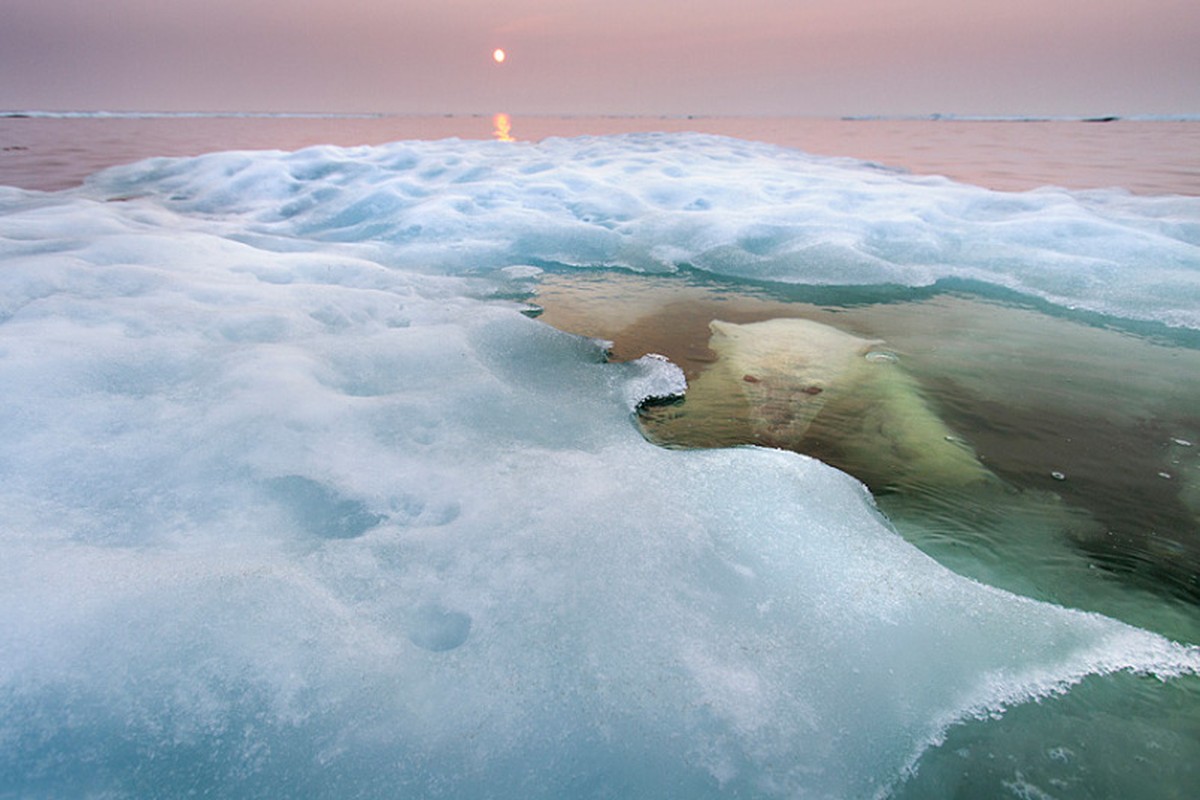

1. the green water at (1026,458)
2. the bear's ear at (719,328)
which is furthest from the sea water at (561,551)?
the bear's ear at (719,328)

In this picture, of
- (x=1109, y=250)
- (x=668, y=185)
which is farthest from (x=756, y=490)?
(x=668, y=185)

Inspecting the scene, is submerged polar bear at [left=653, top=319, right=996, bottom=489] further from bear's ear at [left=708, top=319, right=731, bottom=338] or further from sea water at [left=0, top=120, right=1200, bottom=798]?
bear's ear at [left=708, top=319, right=731, bottom=338]

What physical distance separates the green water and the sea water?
2cm

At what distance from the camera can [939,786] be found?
1504mm

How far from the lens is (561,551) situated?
2.15m

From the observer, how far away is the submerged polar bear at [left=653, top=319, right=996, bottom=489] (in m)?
2.98

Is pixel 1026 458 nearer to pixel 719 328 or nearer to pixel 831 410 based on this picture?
pixel 831 410

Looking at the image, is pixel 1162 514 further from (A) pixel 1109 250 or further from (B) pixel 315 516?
(A) pixel 1109 250

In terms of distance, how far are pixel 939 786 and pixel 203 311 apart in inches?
180

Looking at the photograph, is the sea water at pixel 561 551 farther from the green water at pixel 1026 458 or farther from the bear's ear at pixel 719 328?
the bear's ear at pixel 719 328

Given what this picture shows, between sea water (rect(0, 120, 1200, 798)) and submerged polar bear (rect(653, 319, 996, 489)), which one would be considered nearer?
sea water (rect(0, 120, 1200, 798))

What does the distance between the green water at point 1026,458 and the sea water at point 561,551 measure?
0.05 feet

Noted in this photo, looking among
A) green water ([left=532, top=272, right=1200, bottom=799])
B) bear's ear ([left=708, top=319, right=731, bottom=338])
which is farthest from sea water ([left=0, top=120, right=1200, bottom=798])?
bear's ear ([left=708, top=319, right=731, bottom=338])

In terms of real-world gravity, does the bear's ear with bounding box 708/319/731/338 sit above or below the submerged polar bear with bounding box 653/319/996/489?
above
